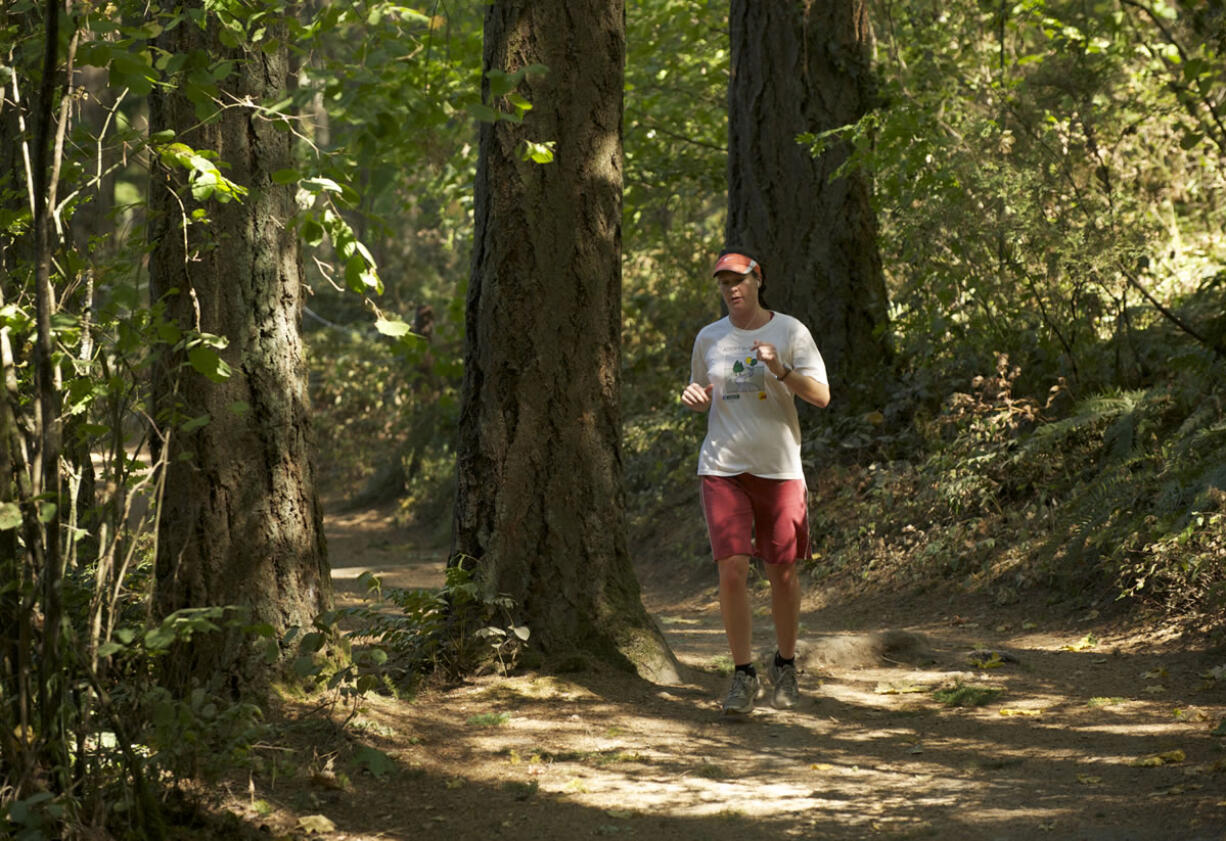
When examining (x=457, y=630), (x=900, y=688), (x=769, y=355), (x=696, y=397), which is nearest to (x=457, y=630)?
(x=457, y=630)

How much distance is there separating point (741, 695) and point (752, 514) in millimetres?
904

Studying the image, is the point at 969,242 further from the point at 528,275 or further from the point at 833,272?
the point at 528,275

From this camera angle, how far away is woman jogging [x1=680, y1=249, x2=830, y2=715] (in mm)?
6414

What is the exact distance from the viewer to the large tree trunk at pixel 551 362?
6.78 meters

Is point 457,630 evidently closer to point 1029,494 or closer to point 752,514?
point 752,514

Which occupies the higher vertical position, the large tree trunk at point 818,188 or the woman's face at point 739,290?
the large tree trunk at point 818,188

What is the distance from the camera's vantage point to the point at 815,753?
5.84m

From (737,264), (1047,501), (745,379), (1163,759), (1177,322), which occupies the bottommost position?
(1163,759)

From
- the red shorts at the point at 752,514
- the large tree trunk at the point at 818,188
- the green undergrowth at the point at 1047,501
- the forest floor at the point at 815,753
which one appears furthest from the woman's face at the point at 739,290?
the large tree trunk at the point at 818,188

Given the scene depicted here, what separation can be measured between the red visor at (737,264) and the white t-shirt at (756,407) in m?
0.29

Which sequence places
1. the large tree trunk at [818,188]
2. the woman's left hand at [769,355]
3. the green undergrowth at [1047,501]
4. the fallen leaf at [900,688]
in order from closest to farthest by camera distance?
the woman's left hand at [769,355] → the fallen leaf at [900,688] → the green undergrowth at [1047,501] → the large tree trunk at [818,188]

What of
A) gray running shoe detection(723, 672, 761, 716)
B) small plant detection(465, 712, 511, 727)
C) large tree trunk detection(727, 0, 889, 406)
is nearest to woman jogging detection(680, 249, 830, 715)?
gray running shoe detection(723, 672, 761, 716)

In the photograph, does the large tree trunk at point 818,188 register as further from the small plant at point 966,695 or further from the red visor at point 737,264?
the red visor at point 737,264

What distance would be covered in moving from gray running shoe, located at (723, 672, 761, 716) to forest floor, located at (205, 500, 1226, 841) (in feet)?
0.21
